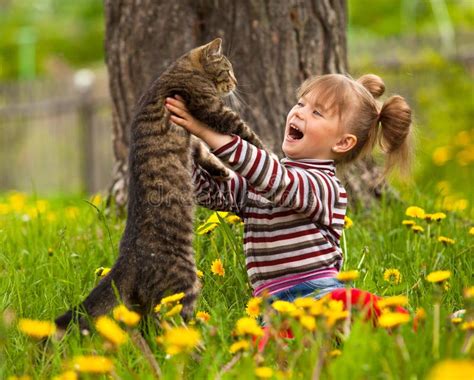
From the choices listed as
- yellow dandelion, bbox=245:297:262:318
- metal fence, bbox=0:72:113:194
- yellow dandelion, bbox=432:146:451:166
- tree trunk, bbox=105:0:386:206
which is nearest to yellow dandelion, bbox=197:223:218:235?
yellow dandelion, bbox=245:297:262:318

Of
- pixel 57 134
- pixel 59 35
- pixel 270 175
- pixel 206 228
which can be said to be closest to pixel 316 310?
pixel 270 175

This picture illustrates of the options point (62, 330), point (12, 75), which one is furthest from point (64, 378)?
point (12, 75)

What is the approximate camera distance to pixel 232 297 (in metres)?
3.15

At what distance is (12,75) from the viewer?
1852 centimetres

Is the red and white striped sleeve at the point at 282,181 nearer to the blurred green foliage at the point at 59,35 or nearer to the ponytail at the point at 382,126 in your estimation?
the ponytail at the point at 382,126

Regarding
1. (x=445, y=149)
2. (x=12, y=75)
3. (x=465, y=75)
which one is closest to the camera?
(x=445, y=149)

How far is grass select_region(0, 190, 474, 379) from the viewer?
1976 millimetres

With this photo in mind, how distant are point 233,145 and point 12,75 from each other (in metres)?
16.8

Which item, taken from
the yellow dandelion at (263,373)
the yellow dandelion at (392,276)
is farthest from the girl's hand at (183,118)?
the yellow dandelion at (263,373)

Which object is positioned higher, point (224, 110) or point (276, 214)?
point (224, 110)

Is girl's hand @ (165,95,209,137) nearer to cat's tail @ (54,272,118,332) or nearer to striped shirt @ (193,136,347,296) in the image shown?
striped shirt @ (193,136,347,296)

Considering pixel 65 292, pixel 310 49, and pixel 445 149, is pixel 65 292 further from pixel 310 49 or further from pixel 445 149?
pixel 445 149

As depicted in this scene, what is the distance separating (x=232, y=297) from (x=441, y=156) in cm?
453

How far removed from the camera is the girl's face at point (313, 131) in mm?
3041
